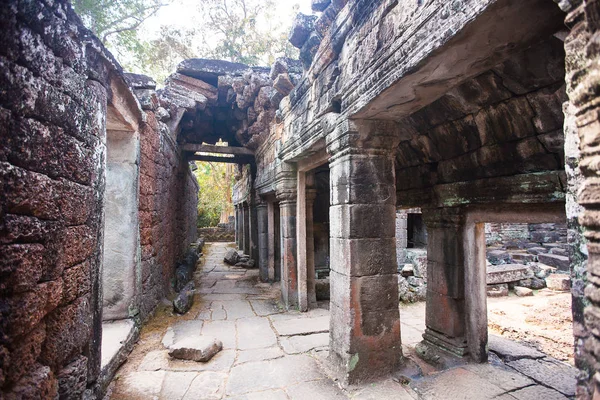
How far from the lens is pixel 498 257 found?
10.5 m

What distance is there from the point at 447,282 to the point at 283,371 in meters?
2.47

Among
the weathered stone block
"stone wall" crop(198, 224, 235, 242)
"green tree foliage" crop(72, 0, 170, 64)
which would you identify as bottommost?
"stone wall" crop(198, 224, 235, 242)

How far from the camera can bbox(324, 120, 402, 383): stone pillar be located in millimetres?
3279

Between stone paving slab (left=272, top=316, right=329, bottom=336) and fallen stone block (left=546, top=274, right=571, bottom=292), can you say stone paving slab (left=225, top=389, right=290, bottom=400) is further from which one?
fallen stone block (left=546, top=274, right=571, bottom=292)

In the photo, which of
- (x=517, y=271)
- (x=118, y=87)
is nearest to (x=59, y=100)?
(x=118, y=87)

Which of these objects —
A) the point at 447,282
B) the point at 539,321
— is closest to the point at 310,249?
the point at 447,282

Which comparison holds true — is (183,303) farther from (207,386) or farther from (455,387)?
(455,387)

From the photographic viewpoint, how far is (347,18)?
10.4ft

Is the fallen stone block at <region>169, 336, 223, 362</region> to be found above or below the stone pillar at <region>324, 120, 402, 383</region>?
below

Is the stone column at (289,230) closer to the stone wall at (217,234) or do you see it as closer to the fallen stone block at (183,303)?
the fallen stone block at (183,303)

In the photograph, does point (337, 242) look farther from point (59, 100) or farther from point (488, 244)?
point (488, 244)

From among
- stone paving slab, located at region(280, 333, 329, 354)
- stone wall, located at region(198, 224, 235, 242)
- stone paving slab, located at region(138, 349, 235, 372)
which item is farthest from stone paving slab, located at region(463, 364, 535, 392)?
stone wall, located at region(198, 224, 235, 242)

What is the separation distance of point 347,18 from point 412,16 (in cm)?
115

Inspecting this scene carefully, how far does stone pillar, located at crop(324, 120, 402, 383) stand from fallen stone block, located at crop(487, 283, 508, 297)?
6.52 meters
